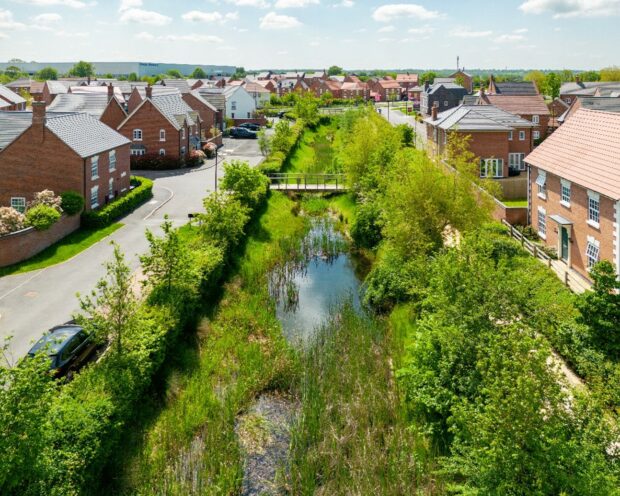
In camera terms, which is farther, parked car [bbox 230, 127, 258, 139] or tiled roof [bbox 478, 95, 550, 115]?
parked car [bbox 230, 127, 258, 139]

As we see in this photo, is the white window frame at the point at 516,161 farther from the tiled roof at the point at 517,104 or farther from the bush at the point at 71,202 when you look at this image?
the bush at the point at 71,202

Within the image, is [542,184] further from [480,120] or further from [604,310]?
[480,120]

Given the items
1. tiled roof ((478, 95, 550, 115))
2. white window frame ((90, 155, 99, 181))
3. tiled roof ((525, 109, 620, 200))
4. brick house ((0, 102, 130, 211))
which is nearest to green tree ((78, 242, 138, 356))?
tiled roof ((525, 109, 620, 200))

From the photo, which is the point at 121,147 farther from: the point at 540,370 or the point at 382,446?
the point at 540,370

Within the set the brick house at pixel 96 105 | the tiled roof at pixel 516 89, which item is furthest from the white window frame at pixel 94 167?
the tiled roof at pixel 516 89

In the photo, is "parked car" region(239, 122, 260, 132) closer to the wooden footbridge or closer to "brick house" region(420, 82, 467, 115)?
"brick house" region(420, 82, 467, 115)

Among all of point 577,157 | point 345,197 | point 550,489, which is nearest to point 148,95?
point 345,197
